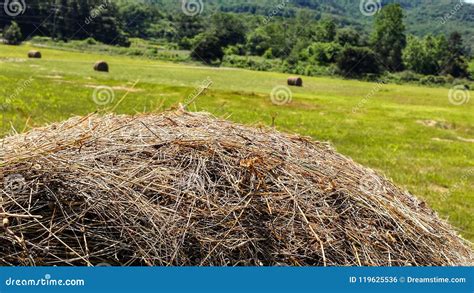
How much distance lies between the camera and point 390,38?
8494 centimetres

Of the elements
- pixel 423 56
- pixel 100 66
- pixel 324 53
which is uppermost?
pixel 100 66

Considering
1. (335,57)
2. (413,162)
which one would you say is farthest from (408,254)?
(335,57)

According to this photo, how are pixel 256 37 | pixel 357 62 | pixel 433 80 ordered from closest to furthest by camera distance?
pixel 357 62, pixel 433 80, pixel 256 37

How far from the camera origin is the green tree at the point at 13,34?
2645 inches

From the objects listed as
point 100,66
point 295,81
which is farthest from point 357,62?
point 100,66

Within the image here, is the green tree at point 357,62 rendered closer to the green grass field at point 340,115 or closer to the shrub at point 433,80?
the shrub at point 433,80

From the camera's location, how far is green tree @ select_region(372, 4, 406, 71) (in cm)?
7856

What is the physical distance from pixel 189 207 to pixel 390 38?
84582mm

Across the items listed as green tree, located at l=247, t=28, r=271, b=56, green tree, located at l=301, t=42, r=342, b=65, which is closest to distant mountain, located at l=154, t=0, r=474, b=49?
green tree, located at l=247, t=28, r=271, b=56

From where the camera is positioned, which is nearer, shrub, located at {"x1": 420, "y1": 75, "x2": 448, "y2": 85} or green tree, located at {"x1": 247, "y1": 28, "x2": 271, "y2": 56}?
shrub, located at {"x1": 420, "y1": 75, "x2": 448, "y2": 85}

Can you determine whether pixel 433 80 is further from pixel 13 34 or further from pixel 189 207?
pixel 189 207

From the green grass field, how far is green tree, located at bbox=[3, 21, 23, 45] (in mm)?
19784

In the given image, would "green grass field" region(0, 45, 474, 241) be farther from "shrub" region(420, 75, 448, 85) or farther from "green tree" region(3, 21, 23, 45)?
"shrub" region(420, 75, 448, 85)

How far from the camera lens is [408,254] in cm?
533
